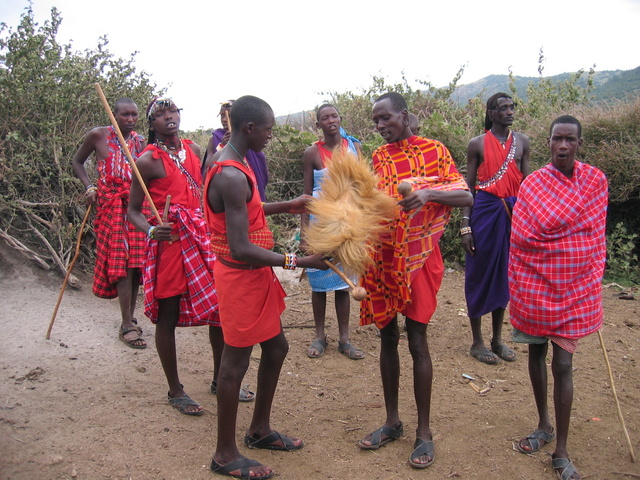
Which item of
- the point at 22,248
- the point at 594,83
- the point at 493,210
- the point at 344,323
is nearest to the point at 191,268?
the point at 344,323

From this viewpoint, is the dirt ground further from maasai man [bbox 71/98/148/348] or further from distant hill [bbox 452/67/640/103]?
distant hill [bbox 452/67/640/103]

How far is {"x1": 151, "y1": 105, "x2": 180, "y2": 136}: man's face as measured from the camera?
3516mm

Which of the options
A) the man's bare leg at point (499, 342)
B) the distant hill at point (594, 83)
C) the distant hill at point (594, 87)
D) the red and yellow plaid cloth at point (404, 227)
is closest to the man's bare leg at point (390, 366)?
the red and yellow plaid cloth at point (404, 227)

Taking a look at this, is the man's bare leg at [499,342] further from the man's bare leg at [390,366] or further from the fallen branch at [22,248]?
the fallen branch at [22,248]

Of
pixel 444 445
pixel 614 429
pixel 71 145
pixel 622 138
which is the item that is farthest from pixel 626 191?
pixel 71 145

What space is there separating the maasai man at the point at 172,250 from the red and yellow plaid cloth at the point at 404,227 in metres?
1.13

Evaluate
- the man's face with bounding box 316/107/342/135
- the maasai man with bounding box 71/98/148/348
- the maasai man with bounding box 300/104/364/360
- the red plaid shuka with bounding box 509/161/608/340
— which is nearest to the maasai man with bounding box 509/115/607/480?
the red plaid shuka with bounding box 509/161/608/340

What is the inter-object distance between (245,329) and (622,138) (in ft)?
19.7

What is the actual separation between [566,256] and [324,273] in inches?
90.0

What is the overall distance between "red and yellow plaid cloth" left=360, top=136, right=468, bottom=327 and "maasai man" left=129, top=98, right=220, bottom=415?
1129 mm

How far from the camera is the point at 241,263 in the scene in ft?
9.21

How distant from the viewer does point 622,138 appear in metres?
6.77

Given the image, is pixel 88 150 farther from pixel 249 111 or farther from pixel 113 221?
pixel 249 111

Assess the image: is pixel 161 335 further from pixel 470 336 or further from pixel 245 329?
pixel 470 336
